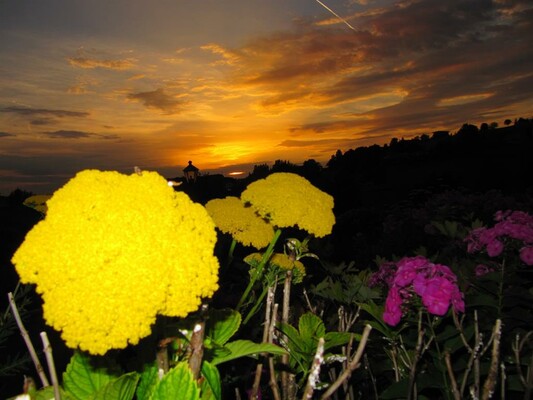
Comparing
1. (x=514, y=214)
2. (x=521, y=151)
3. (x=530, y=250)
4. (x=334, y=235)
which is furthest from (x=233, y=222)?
(x=521, y=151)

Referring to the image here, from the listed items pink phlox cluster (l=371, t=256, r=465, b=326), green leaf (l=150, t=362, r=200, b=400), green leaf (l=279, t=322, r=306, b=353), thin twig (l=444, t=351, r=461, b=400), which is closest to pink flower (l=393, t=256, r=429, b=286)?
pink phlox cluster (l=371, t=256, r=465, b=326)

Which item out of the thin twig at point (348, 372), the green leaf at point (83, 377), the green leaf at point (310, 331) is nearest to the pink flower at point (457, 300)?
the green leaf at point (310, 331)

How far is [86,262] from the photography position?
0.73 m

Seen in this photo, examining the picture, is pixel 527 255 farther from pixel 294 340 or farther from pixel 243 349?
pixel 243 349

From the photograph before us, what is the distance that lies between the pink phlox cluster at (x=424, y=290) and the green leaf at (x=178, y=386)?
1314 mm

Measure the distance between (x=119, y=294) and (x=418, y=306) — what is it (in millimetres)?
1582

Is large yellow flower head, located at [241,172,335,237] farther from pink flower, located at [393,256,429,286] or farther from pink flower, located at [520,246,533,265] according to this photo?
pink flower, located at [520,246,533,265]

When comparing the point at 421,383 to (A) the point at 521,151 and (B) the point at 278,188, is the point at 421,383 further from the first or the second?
(A) the point at 521,151

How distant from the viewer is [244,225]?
186cm

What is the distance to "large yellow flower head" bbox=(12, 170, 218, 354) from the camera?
0.72 metres

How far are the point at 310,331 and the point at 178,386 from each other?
25.9 inches

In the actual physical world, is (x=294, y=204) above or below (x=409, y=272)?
above

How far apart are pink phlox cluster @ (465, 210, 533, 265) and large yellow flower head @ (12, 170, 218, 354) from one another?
242 cm

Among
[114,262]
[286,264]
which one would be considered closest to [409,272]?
[286,264]
